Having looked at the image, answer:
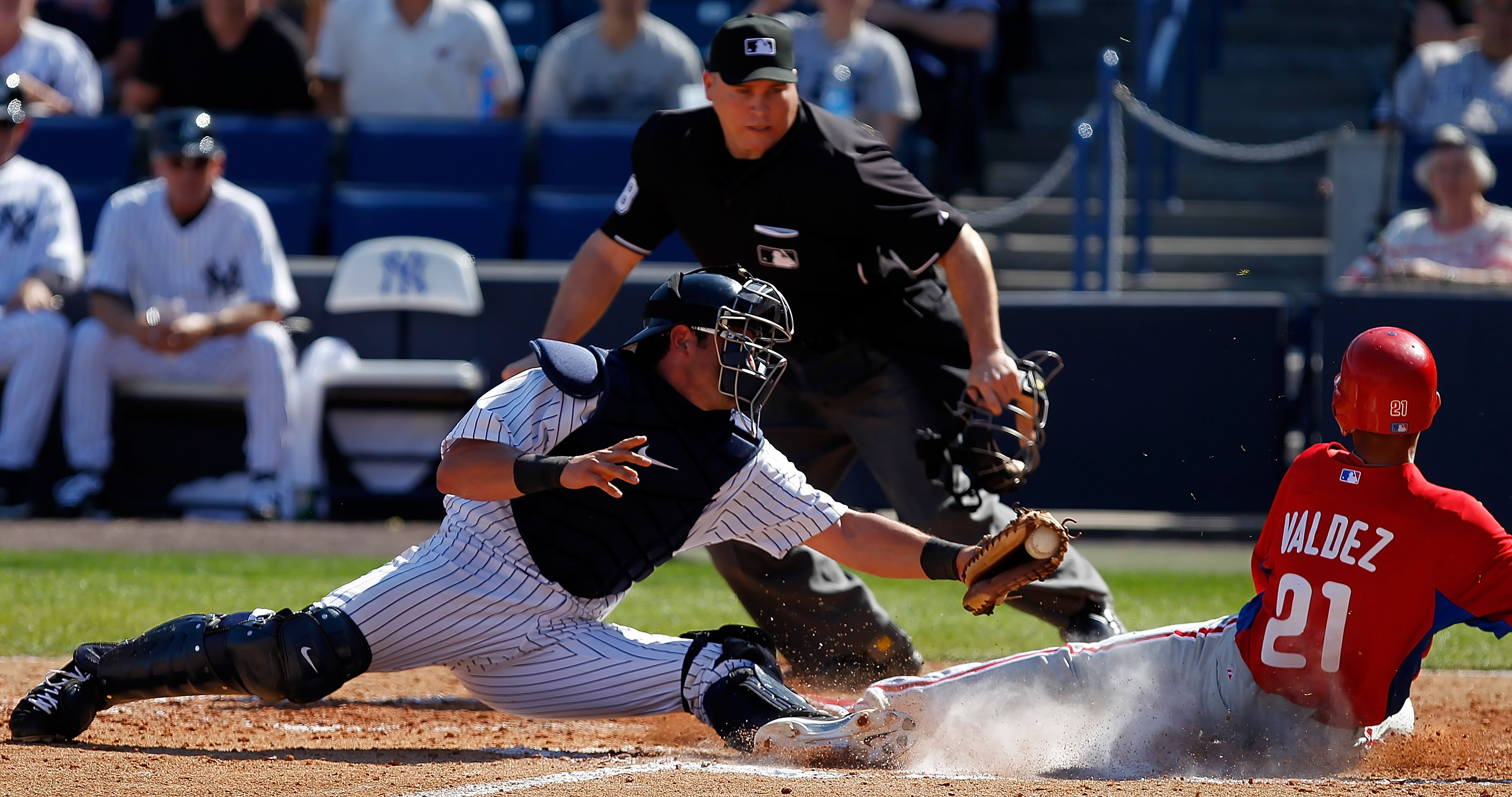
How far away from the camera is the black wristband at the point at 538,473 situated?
3.52 meters

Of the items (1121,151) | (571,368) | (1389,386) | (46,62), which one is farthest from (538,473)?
(46,62)

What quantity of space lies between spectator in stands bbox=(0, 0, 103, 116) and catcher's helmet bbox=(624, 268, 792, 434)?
24.1ft

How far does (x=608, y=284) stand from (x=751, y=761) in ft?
5.46

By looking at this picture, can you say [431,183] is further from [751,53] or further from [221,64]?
[751,53]

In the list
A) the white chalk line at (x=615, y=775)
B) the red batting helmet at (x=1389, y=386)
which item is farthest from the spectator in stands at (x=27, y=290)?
the red batting helmet at (x=1389, y=386)

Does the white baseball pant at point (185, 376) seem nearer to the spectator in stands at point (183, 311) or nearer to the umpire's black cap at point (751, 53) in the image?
the spectator in stands at point (183, 311)

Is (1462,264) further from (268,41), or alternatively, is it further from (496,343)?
(268,41)

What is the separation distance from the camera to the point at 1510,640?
6465 mm

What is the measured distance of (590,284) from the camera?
498cm

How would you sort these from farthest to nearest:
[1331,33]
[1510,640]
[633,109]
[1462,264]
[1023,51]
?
[1331,33] < [1023,51] < [633,109] < [1462,264] < [1510,640]

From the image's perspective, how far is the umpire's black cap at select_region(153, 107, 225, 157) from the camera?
27.5 feet

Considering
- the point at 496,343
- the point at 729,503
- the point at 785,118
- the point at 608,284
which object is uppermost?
the point at 785,118

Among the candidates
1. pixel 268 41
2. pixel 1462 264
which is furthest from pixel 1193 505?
pixel 268 41

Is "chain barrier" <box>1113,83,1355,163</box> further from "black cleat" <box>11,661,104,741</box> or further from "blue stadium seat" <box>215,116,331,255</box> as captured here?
"black cleat" <box>11,661,104,741</box>
